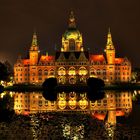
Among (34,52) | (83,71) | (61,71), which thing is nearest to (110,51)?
(83,71)

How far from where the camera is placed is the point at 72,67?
123312 mm

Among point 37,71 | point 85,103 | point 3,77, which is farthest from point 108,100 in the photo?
point 37,71

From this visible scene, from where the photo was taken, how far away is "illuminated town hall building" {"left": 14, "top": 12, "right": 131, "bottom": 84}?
123 metres

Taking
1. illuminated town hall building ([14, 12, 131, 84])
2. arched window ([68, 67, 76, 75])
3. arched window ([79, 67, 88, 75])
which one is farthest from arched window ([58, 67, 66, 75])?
arched window ([79, 67, 88, 75])

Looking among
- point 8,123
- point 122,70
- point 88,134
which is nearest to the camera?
point 88,134

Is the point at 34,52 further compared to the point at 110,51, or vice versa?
the point at 110,51

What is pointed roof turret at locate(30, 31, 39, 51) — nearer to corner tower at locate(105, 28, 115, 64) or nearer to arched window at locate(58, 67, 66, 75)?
arched window at locate(58, 67, 66, 75)

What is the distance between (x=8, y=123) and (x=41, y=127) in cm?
346

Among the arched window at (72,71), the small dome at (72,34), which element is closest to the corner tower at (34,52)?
the arched window at (72,71)

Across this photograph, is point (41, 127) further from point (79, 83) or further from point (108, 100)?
point (79, 83)

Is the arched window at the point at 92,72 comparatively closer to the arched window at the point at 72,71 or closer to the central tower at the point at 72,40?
the arched window at the point at 72,71

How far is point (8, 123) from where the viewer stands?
126ft

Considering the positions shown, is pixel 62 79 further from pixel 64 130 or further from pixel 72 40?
pixel 64 130

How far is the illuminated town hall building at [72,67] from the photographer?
122812mm
